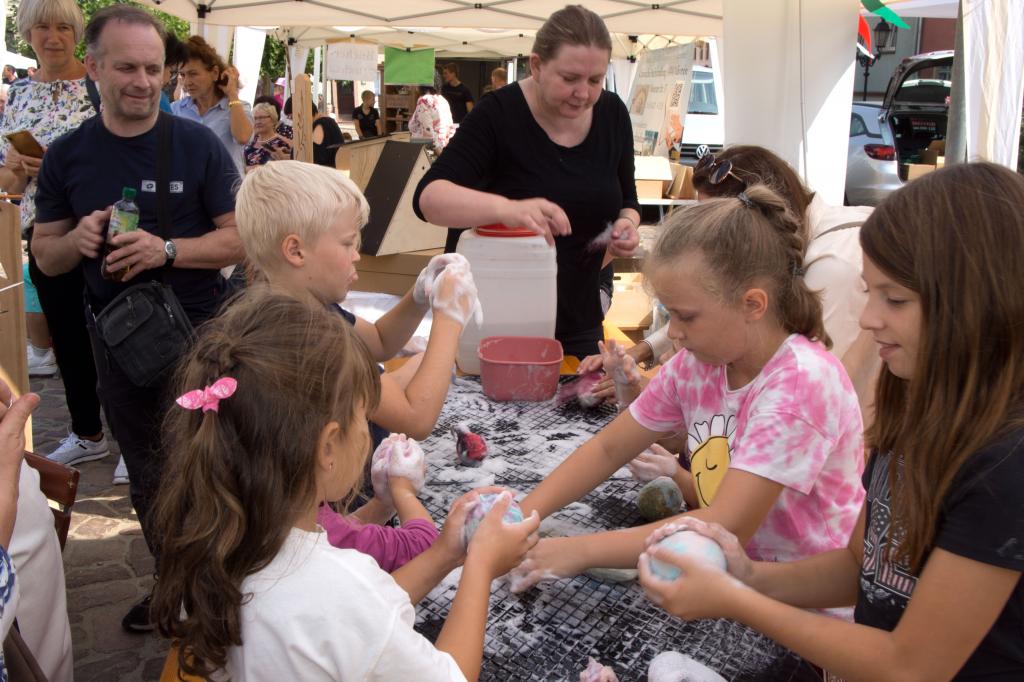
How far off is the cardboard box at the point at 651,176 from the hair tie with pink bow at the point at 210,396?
24.7 feet

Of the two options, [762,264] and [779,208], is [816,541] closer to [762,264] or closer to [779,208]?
[762,264]

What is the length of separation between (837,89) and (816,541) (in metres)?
4.06

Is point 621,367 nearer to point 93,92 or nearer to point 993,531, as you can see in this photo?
point 993,531

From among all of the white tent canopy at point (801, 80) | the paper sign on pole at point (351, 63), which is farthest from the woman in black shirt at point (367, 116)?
the white tent canopy at point (801, 80)

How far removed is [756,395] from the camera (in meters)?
1.49

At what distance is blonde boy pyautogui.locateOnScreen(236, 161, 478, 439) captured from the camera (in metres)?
1.81

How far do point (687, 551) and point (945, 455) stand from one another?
0.38 metres

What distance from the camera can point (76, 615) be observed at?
292 cm

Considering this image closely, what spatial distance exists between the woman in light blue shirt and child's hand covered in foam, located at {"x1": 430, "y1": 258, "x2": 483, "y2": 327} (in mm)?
3426

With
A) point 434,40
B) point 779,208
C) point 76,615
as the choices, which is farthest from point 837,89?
point 434,40

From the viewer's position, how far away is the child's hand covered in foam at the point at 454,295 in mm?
1972

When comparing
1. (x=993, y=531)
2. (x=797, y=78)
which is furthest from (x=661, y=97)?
(x=993, y=531)

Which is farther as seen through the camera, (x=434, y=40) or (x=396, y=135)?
(x=434, y=40)

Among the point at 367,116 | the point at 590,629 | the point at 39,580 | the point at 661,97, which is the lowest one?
the point at 39,580
